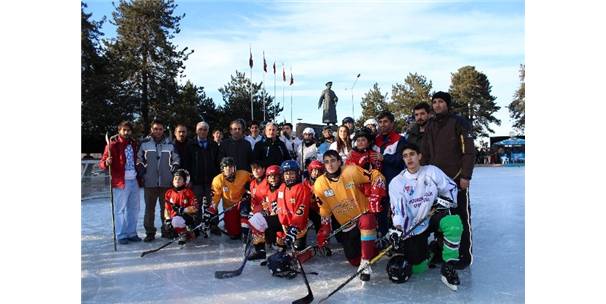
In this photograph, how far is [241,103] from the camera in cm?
3069

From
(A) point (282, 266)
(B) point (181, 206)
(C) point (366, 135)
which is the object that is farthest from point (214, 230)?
(C) point (366, 135)

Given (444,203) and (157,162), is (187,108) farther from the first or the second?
(444,203)

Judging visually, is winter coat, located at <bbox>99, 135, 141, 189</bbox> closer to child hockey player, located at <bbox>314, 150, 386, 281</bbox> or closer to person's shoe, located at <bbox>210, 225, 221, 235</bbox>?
person's shoe, located at <bbox>210, 225, 221, 235</bbox>

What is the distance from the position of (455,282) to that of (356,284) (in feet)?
2.45

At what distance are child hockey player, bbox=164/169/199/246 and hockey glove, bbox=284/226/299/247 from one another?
5.05 ft

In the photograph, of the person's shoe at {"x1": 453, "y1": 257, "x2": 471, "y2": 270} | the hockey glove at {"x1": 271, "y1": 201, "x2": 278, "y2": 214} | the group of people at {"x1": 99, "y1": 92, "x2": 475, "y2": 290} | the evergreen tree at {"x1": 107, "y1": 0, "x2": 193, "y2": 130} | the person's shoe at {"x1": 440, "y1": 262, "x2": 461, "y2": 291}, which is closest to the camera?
the person's shoe at {"x1": 440, "y1": 262, "x2": 461, "y2": 291}

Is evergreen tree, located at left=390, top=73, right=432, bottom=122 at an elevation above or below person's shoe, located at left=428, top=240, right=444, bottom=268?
above

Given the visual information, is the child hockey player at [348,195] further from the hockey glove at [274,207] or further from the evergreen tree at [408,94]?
the evergreen tree at [408,94]

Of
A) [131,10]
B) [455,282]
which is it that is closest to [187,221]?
[455,282]

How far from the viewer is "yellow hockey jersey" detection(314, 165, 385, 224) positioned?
13.6 ft

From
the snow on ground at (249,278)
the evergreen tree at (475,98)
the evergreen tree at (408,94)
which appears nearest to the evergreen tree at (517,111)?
the evergreen tree at (475,98)

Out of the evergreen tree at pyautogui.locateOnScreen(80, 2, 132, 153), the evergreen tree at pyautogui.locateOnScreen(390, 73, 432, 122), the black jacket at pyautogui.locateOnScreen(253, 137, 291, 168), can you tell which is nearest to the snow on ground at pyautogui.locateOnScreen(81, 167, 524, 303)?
the black jacket at pyautogui.locateOnScreen(253, 137, 291, 168)

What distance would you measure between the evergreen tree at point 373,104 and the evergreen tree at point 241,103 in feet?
35.7
